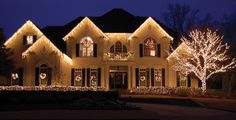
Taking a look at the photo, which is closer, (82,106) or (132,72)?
(82,106)

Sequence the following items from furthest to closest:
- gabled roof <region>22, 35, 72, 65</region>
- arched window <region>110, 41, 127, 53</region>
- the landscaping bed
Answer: arched window <region>110, 41, 127, 53</region>, gabled roof <region>22, 35, 72, 65</region>, the landscaping bed

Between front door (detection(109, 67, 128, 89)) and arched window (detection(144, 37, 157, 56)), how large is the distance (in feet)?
9.61

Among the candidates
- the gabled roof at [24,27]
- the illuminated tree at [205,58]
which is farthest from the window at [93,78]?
the illuminated tree at [205,58]

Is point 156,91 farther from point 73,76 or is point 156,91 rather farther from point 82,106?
point 82,106

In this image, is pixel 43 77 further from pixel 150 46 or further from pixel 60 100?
pixel 60 100

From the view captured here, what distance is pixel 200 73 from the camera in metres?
41.9

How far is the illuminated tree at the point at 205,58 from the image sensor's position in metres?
41.6

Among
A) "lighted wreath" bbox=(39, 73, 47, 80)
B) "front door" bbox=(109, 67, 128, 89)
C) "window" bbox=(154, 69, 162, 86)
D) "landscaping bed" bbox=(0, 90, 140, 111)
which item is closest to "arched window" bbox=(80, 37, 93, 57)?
"front door" bbox=(109, 67, 128, 89)

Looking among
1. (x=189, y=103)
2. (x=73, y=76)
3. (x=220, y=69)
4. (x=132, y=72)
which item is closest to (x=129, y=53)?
(x=132, y=72)

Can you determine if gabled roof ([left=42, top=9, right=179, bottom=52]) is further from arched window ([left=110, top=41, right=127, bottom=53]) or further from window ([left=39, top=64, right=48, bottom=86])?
window ([left=39, top=64, right=48, bottom=86])

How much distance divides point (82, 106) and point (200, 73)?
18.7 metres

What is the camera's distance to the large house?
1780 inches

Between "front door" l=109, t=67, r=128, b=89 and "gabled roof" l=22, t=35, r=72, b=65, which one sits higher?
"gabled roof" l=22, t=35, r=72, b=65

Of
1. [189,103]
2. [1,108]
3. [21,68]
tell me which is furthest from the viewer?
[21,68]
